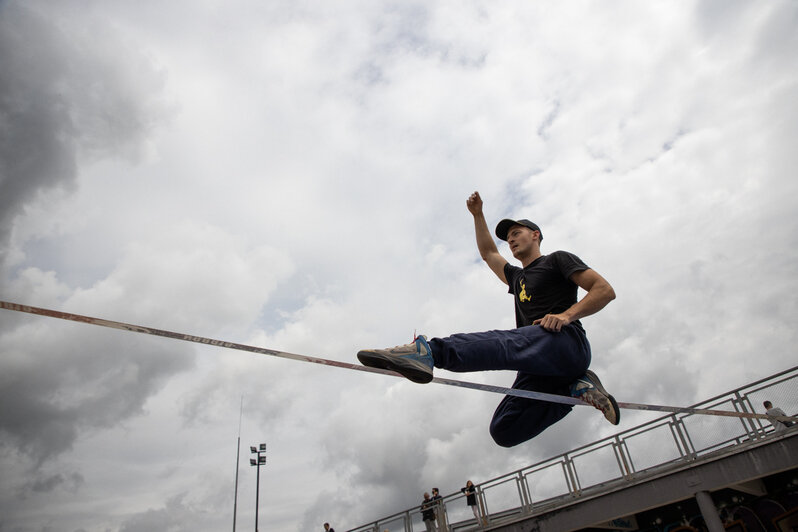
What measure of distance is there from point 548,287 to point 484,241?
1077mm

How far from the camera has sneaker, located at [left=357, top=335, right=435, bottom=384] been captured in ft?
8.60

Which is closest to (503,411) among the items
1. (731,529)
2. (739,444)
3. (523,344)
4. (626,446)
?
(523,344)

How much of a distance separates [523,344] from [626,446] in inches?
384

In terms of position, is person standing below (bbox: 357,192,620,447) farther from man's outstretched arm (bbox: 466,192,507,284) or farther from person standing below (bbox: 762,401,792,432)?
person standing below (bbox: 762,401,792,432)

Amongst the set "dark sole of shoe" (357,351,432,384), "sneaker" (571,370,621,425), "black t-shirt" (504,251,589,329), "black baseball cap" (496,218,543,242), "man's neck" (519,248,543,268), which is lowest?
"sneaker" (571,370,621,425)

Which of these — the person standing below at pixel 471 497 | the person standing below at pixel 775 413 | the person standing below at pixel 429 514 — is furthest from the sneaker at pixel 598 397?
the person standing below at pixel 429 514

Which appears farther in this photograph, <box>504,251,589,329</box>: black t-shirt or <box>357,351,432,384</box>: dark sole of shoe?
<box>504,251,589,329</box>: black t-shirt

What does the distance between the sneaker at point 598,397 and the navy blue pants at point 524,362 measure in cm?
11

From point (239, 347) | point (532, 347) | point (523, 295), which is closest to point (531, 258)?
point (523, 295)

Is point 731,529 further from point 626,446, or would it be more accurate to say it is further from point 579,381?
point 579,381

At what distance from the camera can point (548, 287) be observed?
11.6ft

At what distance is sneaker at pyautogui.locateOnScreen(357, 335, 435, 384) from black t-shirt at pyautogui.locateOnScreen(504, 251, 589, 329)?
4.09 ft

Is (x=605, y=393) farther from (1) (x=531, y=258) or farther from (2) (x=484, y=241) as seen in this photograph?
(2) (x=484, y=241)

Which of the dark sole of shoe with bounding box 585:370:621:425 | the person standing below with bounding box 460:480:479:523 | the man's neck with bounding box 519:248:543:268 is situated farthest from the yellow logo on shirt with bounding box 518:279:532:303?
the person standing below with bounding box 460:480:479:523
